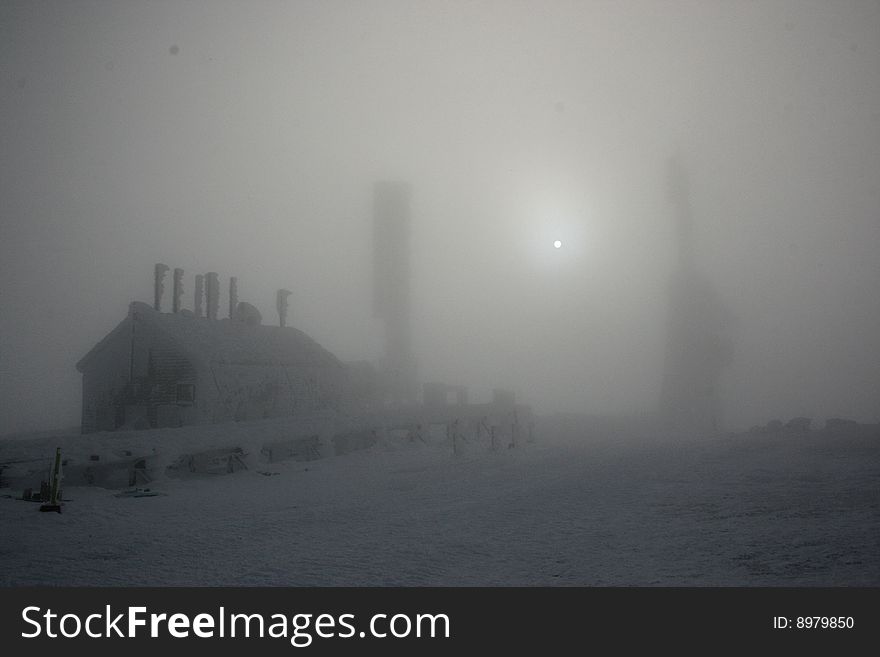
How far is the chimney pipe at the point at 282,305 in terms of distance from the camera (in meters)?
37.2

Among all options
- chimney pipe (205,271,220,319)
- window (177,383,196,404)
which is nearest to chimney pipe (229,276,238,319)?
chimney pipe (205,271,220,319)

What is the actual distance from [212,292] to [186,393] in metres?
9.61

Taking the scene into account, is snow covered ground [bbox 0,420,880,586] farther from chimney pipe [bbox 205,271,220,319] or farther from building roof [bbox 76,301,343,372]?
chimney pipe [bbox 205,271,220,319]

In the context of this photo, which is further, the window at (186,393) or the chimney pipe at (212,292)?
the chimney pipe at (212,292)

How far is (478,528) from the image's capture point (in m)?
11.7

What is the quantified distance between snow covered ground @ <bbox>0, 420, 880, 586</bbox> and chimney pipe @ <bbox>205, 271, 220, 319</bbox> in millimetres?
15502

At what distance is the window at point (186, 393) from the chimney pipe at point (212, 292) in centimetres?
823

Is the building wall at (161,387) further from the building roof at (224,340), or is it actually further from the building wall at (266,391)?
the building roof at (224,340)

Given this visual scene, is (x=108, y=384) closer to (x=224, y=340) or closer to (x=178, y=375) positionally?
(x=178, y=375)

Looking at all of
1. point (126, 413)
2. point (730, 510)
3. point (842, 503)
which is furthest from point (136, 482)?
point (842, 503)

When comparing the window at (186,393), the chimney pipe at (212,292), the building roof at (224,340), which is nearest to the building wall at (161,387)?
the window at (186,393)

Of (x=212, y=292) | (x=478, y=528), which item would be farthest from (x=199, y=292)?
(x=478, y=528)

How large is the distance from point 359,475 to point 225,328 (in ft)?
47.1

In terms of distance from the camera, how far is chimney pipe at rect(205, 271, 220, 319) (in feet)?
111
